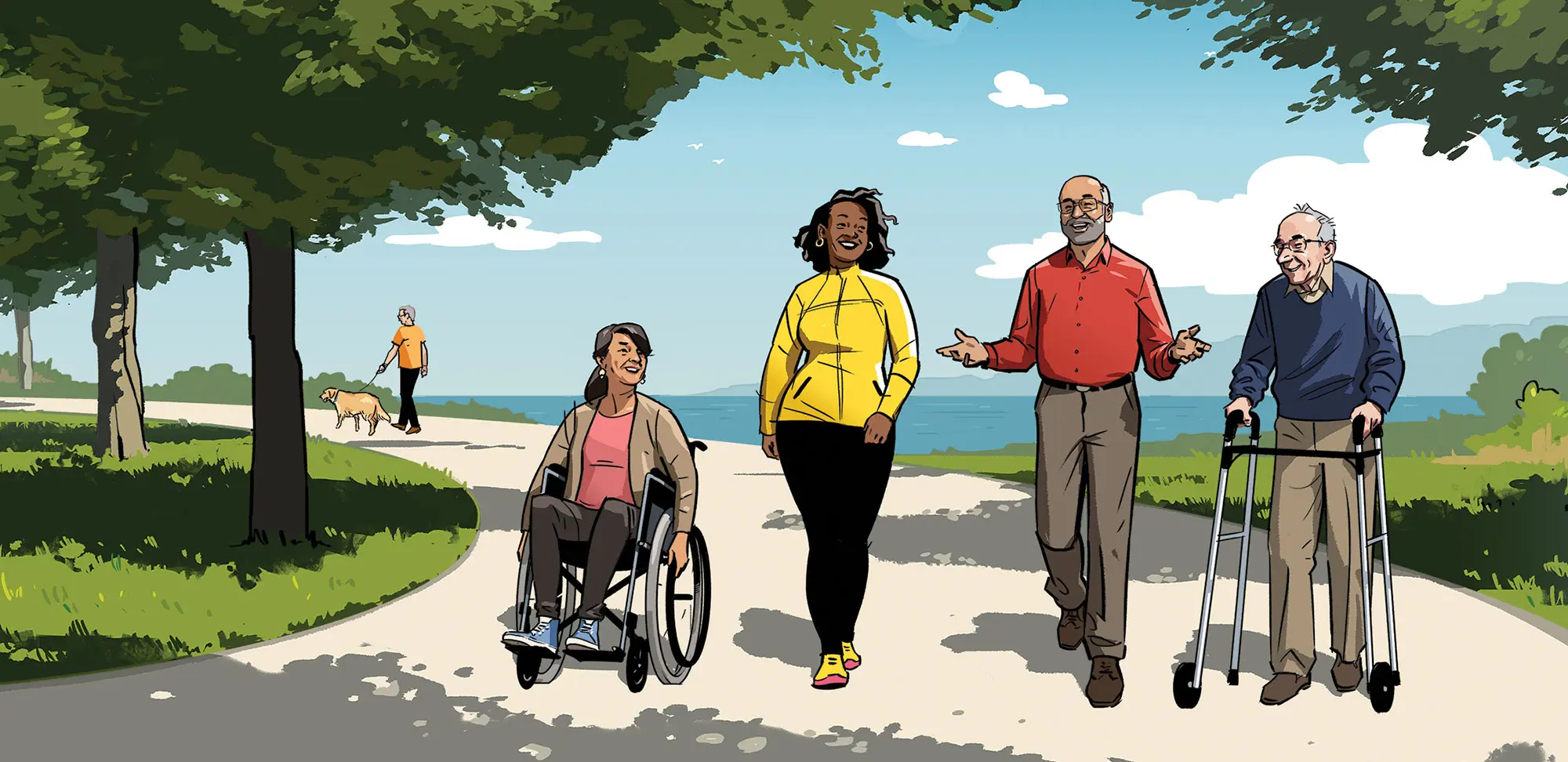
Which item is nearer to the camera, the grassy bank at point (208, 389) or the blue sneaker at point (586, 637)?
the blue sneaker at point (586, 637)

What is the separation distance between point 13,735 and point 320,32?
4048mm

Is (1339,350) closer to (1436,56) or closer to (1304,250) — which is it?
(1304,250)

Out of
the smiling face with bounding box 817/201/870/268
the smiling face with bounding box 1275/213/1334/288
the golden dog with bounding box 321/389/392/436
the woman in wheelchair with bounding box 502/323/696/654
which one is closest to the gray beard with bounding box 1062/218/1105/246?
the smiling face with bounding box 1275/213/1334/288

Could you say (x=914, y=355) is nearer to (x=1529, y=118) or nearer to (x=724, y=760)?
(x=724, y=760)

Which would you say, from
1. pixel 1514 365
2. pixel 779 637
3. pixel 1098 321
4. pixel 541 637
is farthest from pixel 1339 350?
pixel 1514 365

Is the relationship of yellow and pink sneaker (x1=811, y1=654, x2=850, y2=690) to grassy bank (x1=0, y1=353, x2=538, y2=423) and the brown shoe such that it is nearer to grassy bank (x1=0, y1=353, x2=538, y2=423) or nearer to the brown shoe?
the brown shoe

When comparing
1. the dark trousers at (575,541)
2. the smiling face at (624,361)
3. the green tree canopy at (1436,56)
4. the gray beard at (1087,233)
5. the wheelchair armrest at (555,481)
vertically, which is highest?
the green tree canopy at (1436,56)

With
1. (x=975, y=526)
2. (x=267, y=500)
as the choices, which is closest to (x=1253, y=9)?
(x=975, y=526)

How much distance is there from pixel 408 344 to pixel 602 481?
15902 mm

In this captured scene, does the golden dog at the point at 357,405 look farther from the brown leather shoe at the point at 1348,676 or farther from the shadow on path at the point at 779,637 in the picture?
the brown leather shoe at the point at 1348,676

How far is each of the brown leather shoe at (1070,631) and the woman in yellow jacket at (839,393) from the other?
4.34 feet

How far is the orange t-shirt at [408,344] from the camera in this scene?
827 inches

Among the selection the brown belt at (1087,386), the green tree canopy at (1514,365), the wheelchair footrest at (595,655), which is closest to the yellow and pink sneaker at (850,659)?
the wheelchair footrest at (595,655)

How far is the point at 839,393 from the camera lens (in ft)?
19.3
